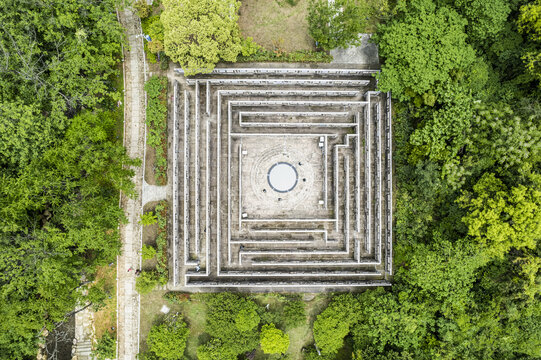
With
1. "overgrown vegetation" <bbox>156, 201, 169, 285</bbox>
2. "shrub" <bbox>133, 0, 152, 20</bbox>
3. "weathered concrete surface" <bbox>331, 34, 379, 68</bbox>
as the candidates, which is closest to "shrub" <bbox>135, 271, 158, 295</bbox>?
"overgrown vegetation" <bbox>156, 201, 169, 285</bbox>

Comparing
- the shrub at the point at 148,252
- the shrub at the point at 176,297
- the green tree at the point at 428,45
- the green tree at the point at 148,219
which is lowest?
the shrub at the point at 176,297

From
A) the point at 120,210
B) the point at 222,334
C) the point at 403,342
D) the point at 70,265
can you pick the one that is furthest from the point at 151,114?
the point at 403,342

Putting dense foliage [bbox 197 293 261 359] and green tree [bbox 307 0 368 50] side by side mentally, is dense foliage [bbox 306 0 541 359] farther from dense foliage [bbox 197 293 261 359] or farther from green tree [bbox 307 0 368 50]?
dense foliage [bbox 197 293 261 359]

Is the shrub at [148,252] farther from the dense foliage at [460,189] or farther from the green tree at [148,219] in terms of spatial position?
the dense foliage at [460,189]

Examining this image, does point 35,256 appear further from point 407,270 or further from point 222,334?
point 407,270

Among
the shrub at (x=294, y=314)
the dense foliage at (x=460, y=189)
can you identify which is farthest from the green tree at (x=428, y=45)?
the shrub at (x=294, y=314)

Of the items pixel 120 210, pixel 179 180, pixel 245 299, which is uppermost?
pixel 179 180

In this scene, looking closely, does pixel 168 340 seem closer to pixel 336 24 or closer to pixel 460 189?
pixel 460 189
